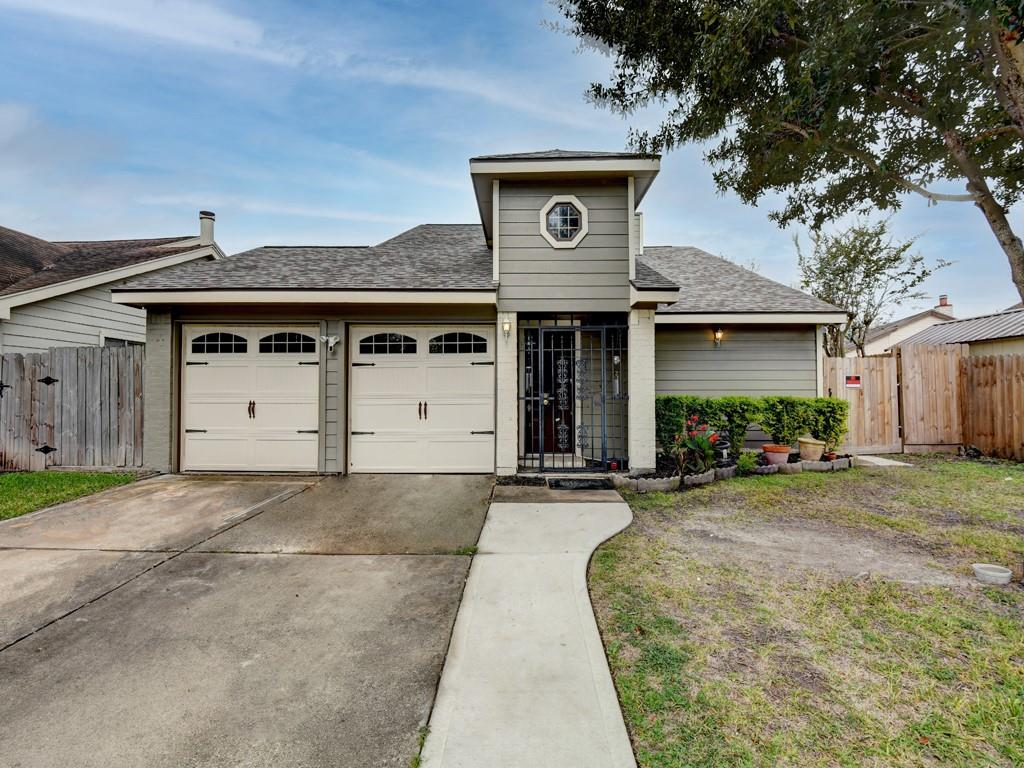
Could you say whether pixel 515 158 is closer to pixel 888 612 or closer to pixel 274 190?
pixel 888 612

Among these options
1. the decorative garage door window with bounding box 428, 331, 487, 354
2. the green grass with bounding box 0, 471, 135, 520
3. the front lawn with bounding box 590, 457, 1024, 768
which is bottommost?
the front lawn with bounding box 590, 457, 1024, 768

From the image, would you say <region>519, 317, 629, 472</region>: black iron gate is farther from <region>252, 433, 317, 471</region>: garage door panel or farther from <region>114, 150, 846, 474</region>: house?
<region>252, 433, 317, 471</region>: garage door panel

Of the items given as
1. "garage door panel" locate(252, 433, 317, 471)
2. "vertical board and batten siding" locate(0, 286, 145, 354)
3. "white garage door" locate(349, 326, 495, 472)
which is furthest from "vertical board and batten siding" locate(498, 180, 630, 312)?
"vertical board and batten siding" locate(0, 286, 145, 354)

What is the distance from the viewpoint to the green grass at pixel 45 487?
505 cm

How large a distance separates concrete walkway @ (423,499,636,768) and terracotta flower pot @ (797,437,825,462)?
217 inches

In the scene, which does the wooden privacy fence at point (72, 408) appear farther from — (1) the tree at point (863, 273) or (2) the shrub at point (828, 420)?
(1) the tree at point (863, 273)

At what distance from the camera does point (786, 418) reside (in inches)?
295

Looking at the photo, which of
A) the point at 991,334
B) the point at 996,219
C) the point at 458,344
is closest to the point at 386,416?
the point at 458,344

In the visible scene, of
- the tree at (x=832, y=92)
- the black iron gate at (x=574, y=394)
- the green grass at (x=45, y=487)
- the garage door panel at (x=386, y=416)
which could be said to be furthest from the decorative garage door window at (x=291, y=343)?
the tree at (x=832, y=92)

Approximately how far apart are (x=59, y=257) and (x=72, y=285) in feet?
10.7

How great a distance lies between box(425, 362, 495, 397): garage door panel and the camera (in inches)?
271

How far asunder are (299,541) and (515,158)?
5845mm

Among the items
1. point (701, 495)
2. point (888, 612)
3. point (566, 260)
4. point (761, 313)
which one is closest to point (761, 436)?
point (761, 313)

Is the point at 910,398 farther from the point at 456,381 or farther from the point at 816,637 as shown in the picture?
the point at 456,381
